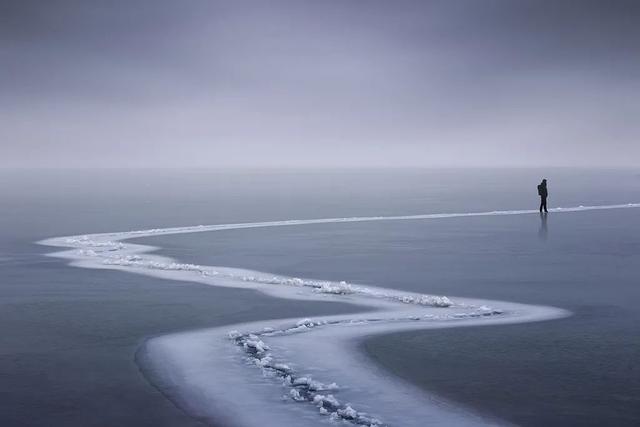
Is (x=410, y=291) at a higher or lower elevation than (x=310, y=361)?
higher

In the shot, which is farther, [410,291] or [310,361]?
[410,291]

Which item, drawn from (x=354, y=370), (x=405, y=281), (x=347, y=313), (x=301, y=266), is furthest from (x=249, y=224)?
(x=354, y=370)

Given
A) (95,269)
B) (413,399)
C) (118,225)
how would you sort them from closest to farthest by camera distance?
(413,399), (95,269), (118,225)

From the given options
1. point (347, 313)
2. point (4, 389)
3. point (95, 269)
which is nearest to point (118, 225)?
point (95, 269)

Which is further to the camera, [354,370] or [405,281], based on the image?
[405,281]

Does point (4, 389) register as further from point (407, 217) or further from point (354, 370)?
point (407, 217)

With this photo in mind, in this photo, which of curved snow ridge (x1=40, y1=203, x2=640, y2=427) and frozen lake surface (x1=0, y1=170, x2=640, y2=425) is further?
frozen lake surface (x1=0, y1=170, x2=640, y2=425)

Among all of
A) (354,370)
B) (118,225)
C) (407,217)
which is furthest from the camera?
(407,217)

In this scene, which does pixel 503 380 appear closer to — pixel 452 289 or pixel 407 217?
pixel 452 289
